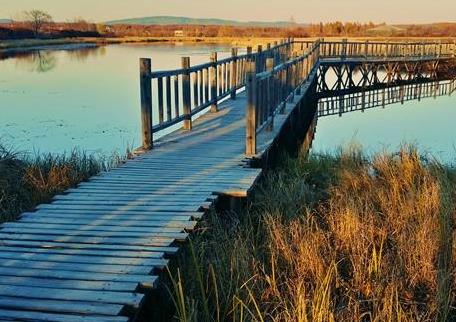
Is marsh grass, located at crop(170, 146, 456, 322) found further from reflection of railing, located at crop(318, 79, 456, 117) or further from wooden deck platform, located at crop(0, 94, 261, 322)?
reflection of railing, located at crop(318, 79, 456, 117)

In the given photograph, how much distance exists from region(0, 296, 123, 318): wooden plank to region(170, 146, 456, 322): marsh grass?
49 centimetres

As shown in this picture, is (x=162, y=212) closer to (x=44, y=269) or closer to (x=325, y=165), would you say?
(x=44, y=269)

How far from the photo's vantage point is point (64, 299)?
3.69 meters

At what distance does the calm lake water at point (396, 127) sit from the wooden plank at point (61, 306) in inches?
437

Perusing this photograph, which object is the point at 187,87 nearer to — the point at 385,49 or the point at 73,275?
the point at 73,275

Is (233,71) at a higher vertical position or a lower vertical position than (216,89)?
higher

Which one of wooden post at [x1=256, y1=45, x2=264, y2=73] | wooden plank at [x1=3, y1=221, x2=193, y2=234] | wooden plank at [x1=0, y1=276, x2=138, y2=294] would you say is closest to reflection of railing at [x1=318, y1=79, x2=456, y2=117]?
wooden post at [x1=256, y1=45, x2=264, y2=73]

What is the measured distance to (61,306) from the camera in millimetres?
3584

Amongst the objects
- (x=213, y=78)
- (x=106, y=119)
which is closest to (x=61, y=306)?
(x=213, y=78)

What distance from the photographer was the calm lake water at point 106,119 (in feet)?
48.2

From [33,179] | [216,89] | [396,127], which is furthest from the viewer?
[396,127]

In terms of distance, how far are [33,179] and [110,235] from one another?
3.41 meters

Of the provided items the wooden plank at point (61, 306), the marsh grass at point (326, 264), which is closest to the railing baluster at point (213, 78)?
the marsh grass at point (326, 264)

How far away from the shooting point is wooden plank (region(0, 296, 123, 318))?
353 cm
